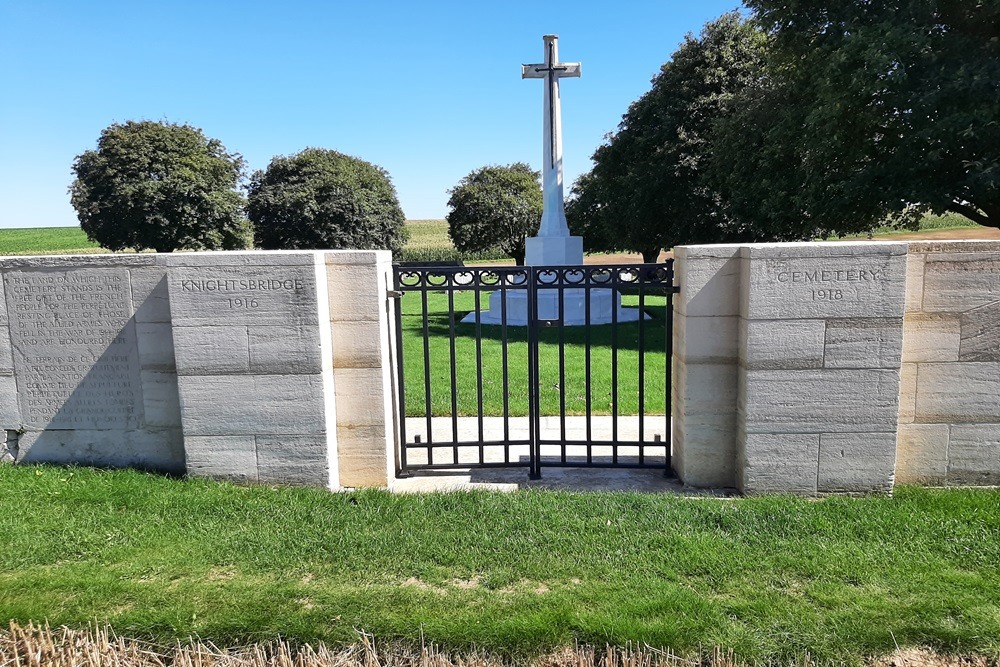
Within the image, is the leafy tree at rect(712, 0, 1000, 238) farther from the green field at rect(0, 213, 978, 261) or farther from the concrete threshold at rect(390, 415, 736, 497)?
the green field at rect(0, 213, 978, 261)

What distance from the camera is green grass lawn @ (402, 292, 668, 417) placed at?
7602mm

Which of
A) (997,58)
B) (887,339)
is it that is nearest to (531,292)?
(887,339)

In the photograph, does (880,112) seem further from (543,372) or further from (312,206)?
(312,206)

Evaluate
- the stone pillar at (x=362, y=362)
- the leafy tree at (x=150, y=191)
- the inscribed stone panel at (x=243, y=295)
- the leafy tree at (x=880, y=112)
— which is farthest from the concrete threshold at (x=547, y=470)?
the leafy tree at (x=150, y=191)

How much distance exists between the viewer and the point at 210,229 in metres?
34.1

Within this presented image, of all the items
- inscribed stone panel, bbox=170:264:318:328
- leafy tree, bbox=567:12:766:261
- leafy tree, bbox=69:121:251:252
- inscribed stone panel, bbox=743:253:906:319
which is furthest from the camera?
leafy tree, bbox=69:121:251:252

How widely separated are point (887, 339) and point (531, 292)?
8.09 feet

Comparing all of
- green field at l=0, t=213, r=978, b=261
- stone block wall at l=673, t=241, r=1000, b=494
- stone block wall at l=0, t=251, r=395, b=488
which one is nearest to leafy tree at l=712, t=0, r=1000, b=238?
stone block wall at l=673, t=241, r=1000, b=494

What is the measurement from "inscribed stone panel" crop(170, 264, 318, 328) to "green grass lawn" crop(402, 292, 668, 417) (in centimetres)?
211

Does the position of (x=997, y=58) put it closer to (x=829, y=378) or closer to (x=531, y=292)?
(x=829, y=378)

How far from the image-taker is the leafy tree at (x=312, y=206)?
3706 centimetres

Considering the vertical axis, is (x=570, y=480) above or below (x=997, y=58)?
below

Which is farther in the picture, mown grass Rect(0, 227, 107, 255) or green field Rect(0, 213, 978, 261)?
mown grass Rect(0, 227, 107, 255)

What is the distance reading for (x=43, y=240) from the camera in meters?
68.1
